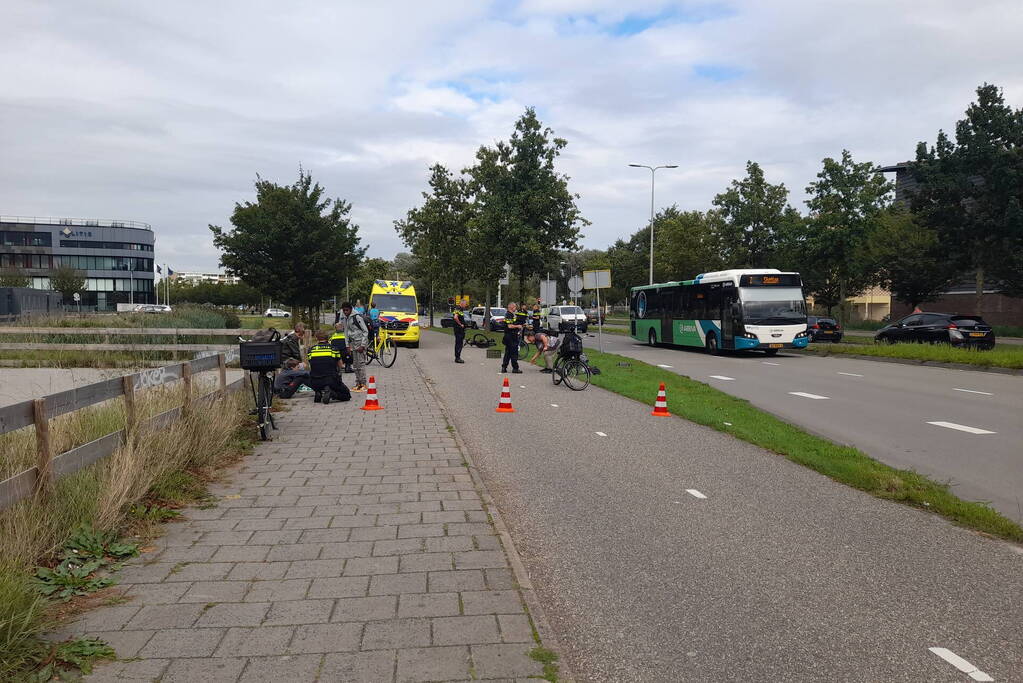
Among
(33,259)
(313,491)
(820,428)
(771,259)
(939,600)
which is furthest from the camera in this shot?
(33,259)

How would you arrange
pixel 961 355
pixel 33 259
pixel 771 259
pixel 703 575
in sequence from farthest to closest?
pixel 33 259
pixel 771 259
pixel 961 355
pixel 703 575

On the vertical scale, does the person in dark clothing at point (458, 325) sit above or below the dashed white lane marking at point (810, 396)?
above

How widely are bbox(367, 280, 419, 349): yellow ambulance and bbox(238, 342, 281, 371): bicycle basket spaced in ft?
65.9

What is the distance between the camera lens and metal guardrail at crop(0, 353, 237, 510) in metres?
4.66

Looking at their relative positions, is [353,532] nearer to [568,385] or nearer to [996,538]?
[996,538]

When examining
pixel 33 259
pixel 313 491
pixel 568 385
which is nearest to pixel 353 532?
pixel 313 491

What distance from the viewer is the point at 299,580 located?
14.2 feet

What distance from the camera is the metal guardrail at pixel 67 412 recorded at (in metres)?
4.66

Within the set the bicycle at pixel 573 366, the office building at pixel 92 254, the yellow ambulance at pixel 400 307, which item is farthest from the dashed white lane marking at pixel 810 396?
the office building at pixel 92 254

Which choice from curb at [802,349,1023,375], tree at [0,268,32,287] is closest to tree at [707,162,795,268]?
curb at [802,349,1023,375]

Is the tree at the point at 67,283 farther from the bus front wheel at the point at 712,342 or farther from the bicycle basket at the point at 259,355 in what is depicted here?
the bicycle basket at the point at 259,355

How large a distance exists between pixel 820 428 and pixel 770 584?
673 cm

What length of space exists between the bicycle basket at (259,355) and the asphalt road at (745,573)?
2.73 m

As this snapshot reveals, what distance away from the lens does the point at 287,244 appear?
28.8 meters
